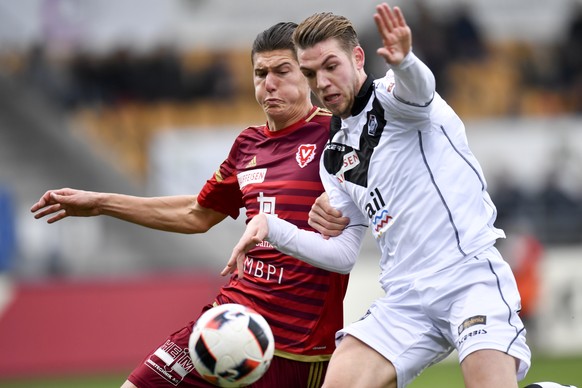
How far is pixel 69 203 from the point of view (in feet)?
21.6

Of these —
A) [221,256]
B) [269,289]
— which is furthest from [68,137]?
[269,289]

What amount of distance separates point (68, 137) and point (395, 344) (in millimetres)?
13047

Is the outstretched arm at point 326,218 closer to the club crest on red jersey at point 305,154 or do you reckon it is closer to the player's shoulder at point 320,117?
the club crest on red jersey at point 305,154

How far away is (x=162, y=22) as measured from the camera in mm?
20219

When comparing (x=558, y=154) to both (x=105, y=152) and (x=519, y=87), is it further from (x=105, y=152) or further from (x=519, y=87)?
(x=105, y=152)

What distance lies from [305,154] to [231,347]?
4.57 feet

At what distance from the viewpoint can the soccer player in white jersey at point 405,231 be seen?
553cm

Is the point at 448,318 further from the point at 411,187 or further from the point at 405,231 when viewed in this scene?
the point at 411,187

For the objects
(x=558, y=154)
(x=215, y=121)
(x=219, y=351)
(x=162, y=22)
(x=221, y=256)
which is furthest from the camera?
(x=162, y=22)

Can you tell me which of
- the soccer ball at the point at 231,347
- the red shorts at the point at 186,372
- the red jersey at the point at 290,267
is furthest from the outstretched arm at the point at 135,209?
the soccer ball at the point at 231,347

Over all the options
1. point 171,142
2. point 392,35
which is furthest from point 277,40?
point 171,142

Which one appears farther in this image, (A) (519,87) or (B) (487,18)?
(B) (487,18)

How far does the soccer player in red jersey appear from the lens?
6.12 m

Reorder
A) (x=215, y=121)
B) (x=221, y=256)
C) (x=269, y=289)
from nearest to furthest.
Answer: (x=269, y=289)
(x=221, y=256)
(x=215, y=121)
